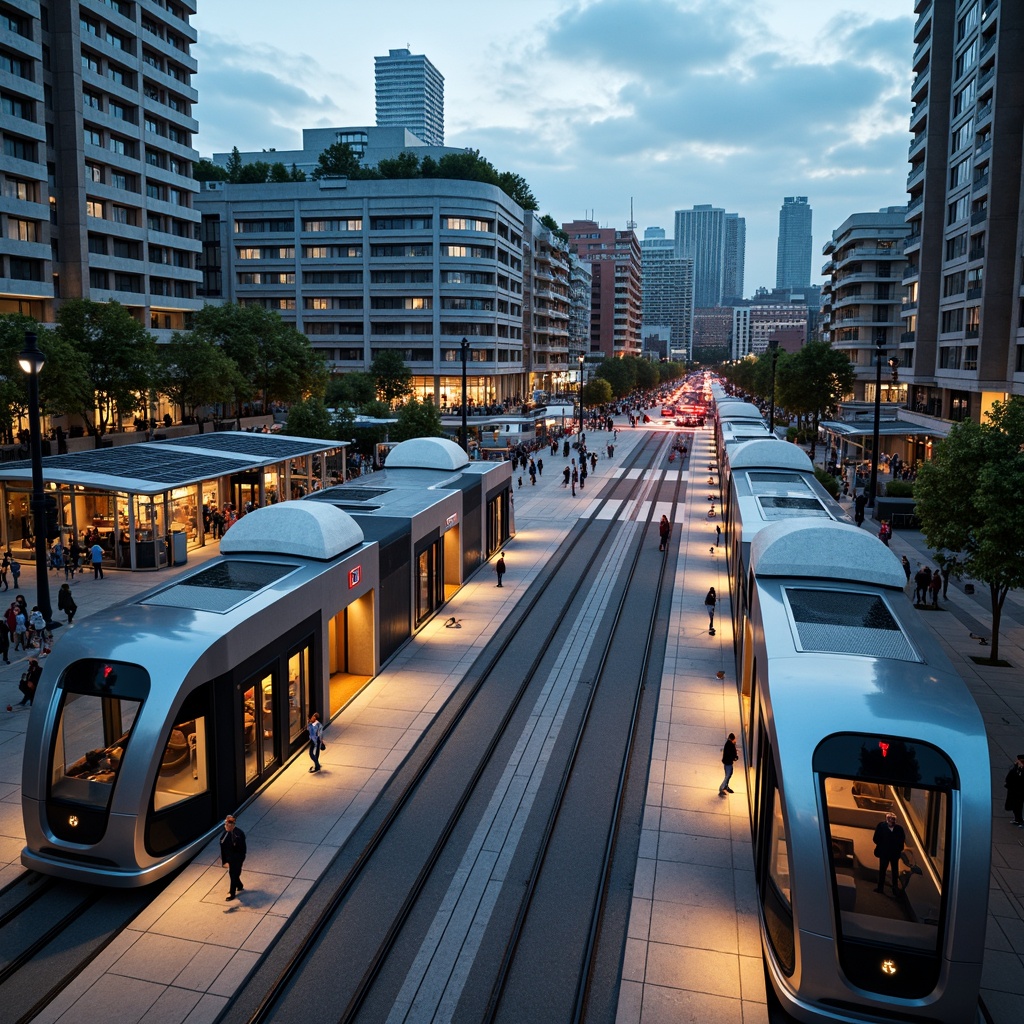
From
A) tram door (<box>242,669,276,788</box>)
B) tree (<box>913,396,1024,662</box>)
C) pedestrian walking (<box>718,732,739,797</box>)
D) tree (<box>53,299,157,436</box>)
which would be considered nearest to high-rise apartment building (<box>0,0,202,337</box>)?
tree (<box>53,299,157,436</box>)

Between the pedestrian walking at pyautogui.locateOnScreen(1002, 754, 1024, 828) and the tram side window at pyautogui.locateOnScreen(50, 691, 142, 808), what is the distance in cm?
→ 1337

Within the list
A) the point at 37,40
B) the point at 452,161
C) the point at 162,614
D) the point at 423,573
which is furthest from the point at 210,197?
the point at 162,614

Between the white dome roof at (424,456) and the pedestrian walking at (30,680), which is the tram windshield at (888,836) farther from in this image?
the white dome roof at (424,456)

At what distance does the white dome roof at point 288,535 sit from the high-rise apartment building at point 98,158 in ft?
133

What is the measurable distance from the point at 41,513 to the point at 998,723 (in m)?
20.8

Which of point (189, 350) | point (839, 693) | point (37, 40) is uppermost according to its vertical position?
point (37, 40)

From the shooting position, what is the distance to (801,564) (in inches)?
568

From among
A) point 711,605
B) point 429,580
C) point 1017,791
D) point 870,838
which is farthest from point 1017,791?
point 429,580

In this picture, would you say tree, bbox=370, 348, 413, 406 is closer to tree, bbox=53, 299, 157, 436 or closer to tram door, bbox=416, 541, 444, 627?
tree, bbox=53, 299, 157, 436

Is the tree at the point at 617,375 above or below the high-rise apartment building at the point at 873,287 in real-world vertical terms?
below

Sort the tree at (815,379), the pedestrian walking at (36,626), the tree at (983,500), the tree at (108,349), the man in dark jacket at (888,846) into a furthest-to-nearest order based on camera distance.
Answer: the tree at (815,379), the tree at (108,349), the pedestrian walking at (36,626), the tree at (983,500), the man in dark jacket at (888,846)

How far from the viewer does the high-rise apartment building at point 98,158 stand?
50656mm

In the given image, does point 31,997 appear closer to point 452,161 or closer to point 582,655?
point 582,655

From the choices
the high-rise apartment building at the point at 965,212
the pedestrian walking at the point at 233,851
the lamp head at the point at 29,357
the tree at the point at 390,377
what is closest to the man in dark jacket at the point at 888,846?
the pedestrian walking at the point at 233,851
